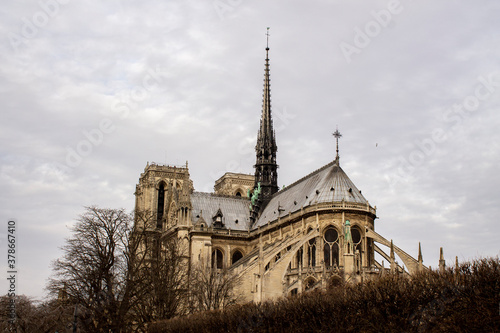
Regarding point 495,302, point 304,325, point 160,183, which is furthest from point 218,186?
point 495,302

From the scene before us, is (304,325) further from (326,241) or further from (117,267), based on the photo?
(326,241)

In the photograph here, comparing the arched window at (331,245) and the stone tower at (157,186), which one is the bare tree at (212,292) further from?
the stone tower at (157,186)

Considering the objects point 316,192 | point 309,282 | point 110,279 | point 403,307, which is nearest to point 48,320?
point 110,279

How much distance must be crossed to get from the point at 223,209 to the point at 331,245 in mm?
23614

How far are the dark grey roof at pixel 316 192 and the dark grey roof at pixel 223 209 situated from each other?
3.08 m

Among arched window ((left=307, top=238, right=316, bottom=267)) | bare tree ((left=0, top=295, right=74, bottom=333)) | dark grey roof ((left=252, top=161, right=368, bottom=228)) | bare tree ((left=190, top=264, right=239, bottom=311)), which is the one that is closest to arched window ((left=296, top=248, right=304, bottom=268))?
arched window ((left=307, top=238, right=316, bottom=267))

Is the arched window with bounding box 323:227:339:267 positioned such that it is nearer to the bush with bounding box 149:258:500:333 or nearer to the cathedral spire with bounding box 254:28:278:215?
the cathedral spire with bounding box 254:28:278:215

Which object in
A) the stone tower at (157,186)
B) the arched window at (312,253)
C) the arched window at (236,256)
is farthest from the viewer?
the stone tower at (157,186)

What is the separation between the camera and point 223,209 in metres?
83.7

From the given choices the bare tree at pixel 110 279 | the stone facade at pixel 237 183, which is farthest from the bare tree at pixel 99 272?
the stone facade at pixel 237 183

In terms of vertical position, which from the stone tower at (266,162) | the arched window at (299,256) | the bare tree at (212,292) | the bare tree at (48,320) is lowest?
the bare tree at (48,320)

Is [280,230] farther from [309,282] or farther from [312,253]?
[309,282]

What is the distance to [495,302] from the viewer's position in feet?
68.4

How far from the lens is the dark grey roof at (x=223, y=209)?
8144 cm
